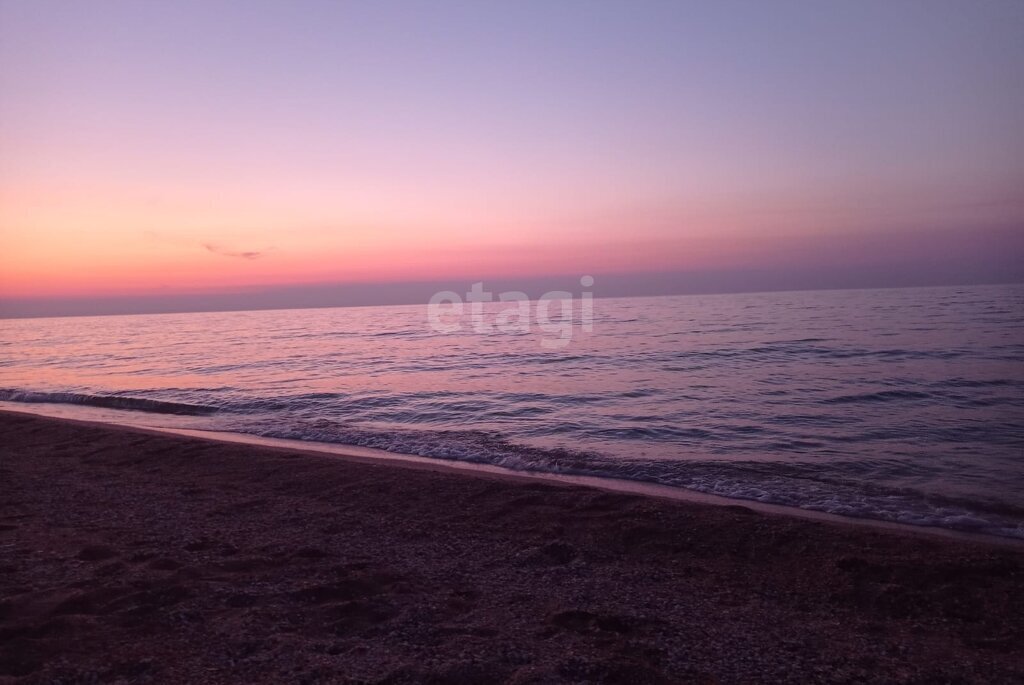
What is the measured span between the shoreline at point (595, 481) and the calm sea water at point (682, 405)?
215 mm

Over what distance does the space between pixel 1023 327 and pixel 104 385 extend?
4150 cm

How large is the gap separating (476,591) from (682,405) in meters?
12.2

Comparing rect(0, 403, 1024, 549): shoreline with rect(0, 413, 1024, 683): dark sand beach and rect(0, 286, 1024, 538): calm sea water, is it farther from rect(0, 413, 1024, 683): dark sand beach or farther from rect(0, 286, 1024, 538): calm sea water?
rect(0, 413, 1024, 683): dark sand beach

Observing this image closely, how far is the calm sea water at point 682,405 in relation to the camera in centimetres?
1005

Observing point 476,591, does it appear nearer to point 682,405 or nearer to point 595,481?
point 595,481

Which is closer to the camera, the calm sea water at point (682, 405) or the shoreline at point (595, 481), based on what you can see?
the shoreline at point (595, 481)

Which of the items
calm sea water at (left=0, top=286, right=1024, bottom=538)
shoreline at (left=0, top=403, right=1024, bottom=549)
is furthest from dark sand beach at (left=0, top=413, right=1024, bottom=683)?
calm sea water at (left=0, top=286, right=1024, bottom=538)

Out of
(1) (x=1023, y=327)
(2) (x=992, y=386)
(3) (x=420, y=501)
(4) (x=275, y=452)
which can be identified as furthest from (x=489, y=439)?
(1) (x=1023, y=327)

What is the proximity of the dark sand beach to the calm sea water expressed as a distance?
2.69 metres

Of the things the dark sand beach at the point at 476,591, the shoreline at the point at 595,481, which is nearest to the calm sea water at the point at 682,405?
the shoreline at the point at 595,481

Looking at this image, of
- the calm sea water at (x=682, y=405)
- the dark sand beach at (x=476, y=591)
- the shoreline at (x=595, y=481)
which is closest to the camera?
the dark sand beach at (x=476, y=591)

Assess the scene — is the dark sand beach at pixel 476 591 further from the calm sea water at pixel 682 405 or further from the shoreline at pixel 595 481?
the calm sea water at pixel 682 405

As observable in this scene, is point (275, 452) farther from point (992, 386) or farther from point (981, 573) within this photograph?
point (992, 386)

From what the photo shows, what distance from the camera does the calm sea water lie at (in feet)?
33.0
